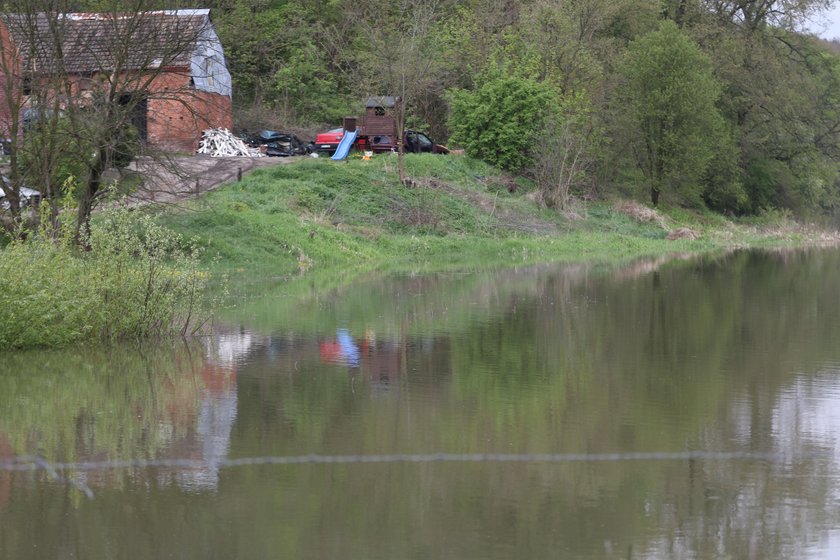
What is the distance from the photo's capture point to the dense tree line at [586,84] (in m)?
48.7

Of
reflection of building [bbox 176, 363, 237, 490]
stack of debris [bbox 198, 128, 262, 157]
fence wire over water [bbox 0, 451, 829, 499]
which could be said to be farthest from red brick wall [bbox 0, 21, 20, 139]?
stack of debris [bbox 198, 128, 262, 157]

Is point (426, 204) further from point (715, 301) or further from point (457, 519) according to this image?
point (457, 519)

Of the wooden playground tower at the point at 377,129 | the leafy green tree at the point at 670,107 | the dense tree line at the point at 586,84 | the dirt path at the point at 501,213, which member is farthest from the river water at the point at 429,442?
the leafy green tree at the point at 670,107

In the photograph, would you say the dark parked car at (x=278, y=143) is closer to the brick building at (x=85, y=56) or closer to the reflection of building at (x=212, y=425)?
the brick building at (x=85, y=56)

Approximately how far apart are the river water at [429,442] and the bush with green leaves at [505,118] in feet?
88.7

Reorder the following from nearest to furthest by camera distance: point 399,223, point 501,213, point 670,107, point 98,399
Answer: point 98,399
point 399,223
point 501,213
point 670,107

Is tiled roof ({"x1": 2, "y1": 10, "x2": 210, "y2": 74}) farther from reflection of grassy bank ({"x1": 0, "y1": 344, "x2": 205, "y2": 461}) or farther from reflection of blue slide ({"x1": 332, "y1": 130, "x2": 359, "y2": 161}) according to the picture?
reflection of blue slide ({"x1": 332, "y1": 130, "x2": 359, "y2": 161})

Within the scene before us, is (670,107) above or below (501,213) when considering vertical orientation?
above

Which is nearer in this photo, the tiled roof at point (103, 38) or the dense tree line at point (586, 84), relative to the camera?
the tiled roof at point (103, 38)

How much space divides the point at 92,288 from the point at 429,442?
739cm

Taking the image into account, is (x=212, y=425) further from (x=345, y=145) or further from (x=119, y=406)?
(x=345, y=145)

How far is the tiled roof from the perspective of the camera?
80.8 ft

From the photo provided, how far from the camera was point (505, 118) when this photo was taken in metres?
48.7

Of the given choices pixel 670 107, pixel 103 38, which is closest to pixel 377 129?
pixel 670 107
